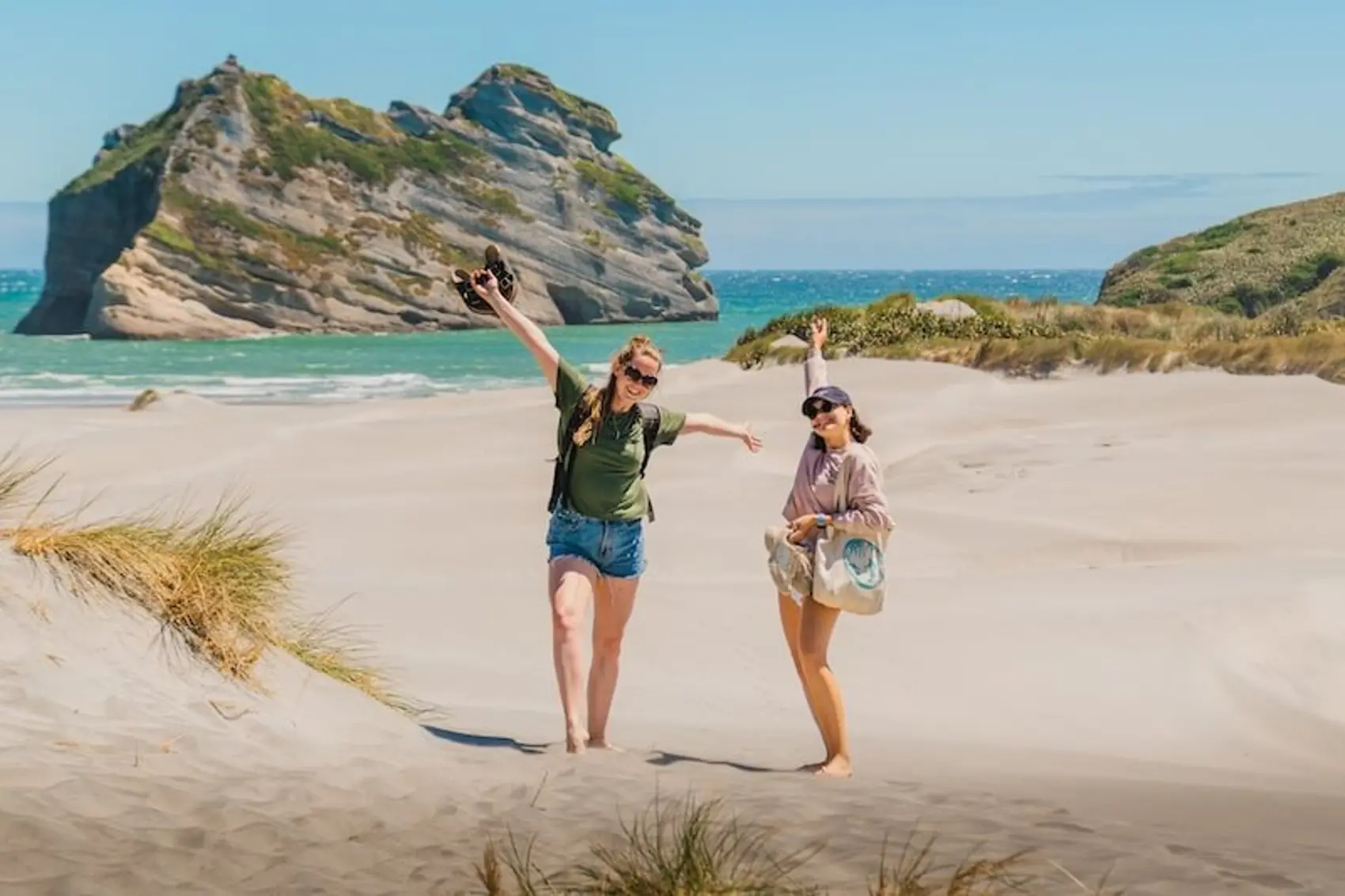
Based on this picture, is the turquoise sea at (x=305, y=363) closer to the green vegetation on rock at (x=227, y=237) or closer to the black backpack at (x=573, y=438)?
the green vegetation on rock at (x=227, y=237)

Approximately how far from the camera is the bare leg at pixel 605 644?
23.7 feet

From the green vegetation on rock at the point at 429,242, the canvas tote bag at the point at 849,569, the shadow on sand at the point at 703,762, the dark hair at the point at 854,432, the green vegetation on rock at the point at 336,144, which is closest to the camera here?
the canvas tote bag at the point at 849,569

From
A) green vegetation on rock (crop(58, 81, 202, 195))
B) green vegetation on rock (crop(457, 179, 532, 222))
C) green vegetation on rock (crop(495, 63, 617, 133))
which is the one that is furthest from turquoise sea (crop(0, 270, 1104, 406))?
green vegetation on rock (crop(495, 63, 617, 133))

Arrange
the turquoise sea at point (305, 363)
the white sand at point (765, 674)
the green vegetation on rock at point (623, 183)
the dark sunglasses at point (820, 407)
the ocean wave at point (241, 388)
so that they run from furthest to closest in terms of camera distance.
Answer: the green vegetation on rock at point (623, 183) → the turquoise sea at point (305, 363) → the ocean wave at point (241, 388) → the dark sunglasses at point (820, 407) → the white sand at point (765, 674)

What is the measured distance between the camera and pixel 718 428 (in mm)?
7348

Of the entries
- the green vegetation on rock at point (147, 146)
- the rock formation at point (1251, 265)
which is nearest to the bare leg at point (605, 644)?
the rock formation at point (1251, 265)

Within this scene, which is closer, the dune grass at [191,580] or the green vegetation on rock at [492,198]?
the dune grass at [191,580]

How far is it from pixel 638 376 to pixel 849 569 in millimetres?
1103

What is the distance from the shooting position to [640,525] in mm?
7340

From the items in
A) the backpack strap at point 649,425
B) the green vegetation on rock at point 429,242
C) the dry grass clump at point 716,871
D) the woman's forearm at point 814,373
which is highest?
the green vegetation on rock at point 429,242

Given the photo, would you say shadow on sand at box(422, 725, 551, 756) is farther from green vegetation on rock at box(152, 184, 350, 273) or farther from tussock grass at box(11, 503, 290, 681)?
green vegetation on rock at box(152, 184, 350, 273)

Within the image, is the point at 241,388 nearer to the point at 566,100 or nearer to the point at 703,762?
the point at 703,762

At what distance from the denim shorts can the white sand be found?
29.5 inches

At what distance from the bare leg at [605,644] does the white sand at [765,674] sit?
254 millimetres
